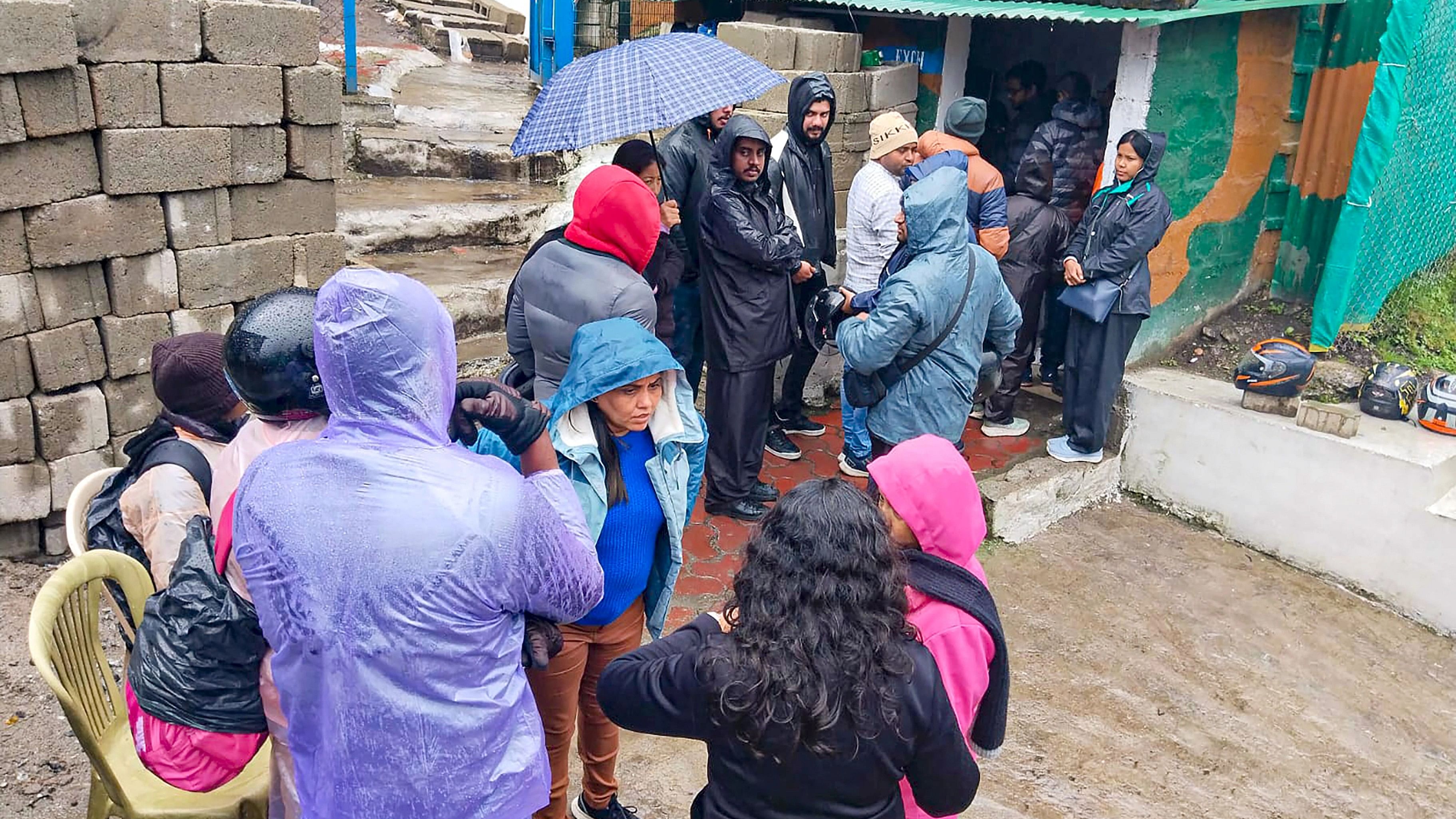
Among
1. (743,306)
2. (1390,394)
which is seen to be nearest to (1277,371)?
(1390,394)

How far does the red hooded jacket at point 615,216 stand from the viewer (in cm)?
383

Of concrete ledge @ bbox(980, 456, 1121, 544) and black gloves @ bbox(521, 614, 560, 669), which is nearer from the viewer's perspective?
black gloves @ bbox(521, 614, 560, 669)

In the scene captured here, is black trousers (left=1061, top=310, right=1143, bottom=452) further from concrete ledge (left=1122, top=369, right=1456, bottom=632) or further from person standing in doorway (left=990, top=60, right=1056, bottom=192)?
person standing in doorway (left=990, top=60, right=1056, bottom=192)

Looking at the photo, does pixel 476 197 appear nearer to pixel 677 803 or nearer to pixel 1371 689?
pixel 677 803

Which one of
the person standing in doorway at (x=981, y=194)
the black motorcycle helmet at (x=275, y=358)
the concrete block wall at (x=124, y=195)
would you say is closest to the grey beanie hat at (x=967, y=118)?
the person standing in doorway at (x=981, y=194)

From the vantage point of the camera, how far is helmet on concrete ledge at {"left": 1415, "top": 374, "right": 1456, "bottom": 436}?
222 inches

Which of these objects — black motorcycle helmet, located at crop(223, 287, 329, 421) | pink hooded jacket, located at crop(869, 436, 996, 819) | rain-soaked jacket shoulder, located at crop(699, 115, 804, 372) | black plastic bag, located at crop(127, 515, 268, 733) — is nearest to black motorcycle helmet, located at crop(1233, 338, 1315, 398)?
rain-soaked jacket shoulder, located at crop(699, 115, 804, 372)

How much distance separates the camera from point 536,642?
7.41 feet

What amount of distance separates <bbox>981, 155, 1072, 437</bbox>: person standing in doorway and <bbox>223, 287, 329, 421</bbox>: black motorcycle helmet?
13.9 feet

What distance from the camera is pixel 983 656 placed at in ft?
7.59

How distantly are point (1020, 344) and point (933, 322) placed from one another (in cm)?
215

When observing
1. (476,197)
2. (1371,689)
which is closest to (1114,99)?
(1371,689)

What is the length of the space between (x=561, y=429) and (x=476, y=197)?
209 inches

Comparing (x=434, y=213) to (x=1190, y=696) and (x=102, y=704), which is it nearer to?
(x=102, y=704)
